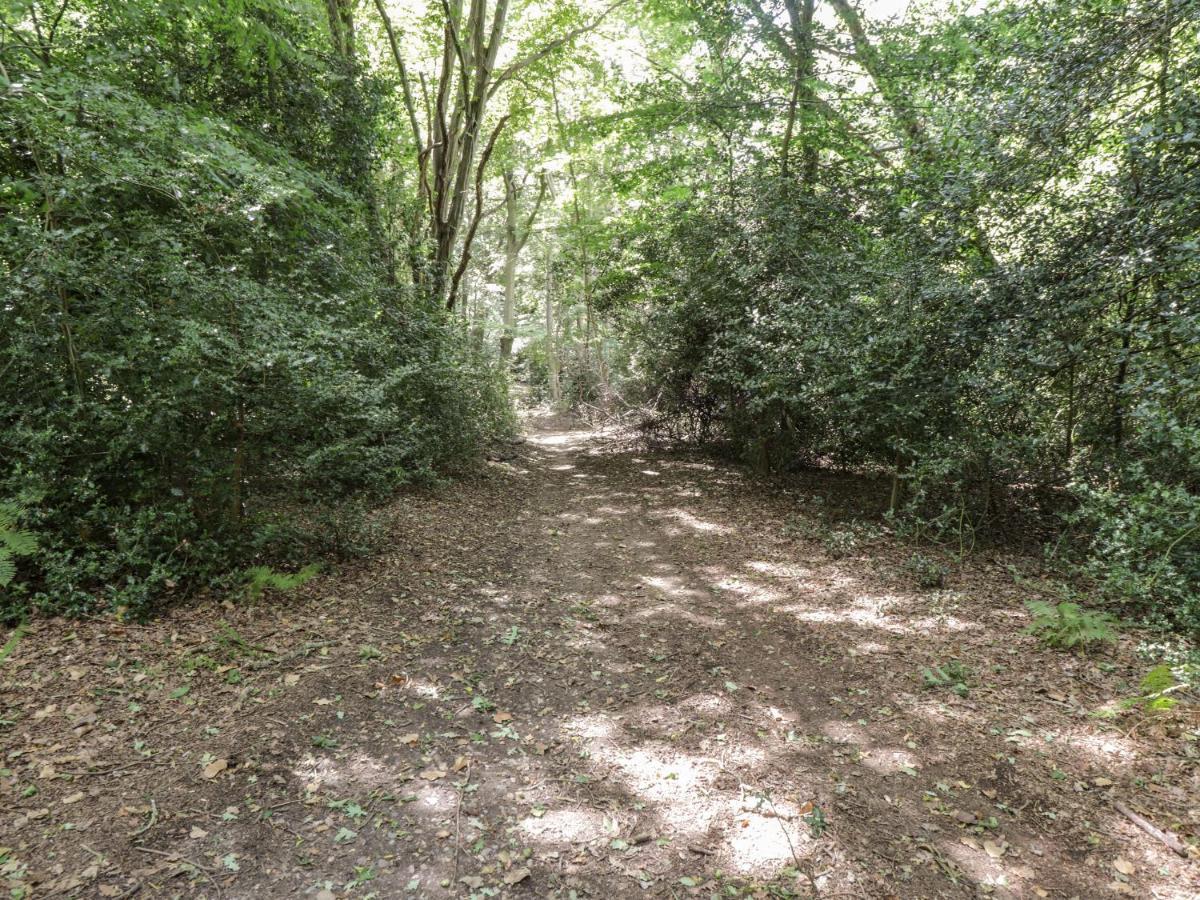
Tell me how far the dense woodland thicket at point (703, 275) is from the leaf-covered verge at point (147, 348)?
1.4 inches

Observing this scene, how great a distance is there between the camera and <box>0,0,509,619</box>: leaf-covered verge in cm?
457

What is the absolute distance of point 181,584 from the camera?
520 cm

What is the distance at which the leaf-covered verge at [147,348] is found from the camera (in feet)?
15.0

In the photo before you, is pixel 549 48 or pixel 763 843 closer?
pixel 763 843

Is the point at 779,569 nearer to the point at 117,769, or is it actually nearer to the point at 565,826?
the point at 565,826

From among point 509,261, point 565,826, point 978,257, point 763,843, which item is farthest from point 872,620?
point 509,261

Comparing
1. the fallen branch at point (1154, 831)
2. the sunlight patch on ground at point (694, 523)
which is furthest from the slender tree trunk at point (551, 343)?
the fallen branch at point (1154, 831)

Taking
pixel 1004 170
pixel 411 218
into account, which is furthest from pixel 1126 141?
pixel 411 218

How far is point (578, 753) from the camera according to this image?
12.6 feet

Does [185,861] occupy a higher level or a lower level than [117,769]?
lower

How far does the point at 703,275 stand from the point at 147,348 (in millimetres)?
8839

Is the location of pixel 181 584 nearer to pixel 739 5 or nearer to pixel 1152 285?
pixel 1152 285

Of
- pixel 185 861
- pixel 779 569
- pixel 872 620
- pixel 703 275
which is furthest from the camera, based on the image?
pixel 703 275

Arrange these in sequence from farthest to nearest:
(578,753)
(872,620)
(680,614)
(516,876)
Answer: (680,614) < (872,620) < (578,753) < (516,876)
